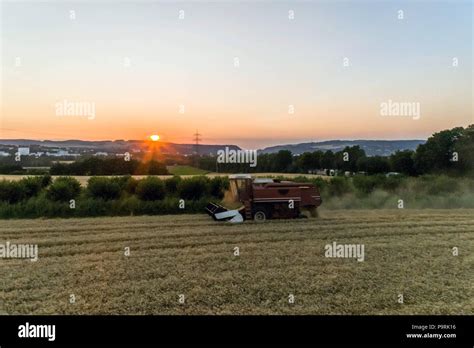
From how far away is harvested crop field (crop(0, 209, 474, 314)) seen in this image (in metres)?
2.51

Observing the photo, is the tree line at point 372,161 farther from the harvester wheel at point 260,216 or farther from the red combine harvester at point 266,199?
the harvester wheel at point 260,216

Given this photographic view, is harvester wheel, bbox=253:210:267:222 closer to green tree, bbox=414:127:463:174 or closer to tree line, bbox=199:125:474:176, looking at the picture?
tree line, bbox=199:125:474:176

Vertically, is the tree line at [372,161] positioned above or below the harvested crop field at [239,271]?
above

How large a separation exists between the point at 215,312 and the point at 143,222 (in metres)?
3.64

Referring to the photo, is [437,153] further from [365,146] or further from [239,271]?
[239,271]

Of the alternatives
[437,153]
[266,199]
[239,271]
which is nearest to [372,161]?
[437,153]

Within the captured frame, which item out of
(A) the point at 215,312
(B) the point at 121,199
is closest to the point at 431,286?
(A) the point at 215,312

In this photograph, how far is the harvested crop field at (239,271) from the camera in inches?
98.7

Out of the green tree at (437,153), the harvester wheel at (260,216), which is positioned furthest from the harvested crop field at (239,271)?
the green tree at (437,153)

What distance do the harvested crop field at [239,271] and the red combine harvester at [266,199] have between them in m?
0.61

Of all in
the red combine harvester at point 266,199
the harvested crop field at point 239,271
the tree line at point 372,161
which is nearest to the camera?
the harvested crop field at point 239,271

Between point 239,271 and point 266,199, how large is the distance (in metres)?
2.70

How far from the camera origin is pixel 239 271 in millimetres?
3148

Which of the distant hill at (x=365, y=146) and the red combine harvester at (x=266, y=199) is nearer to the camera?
the distant hill at (x=365, y=146)
